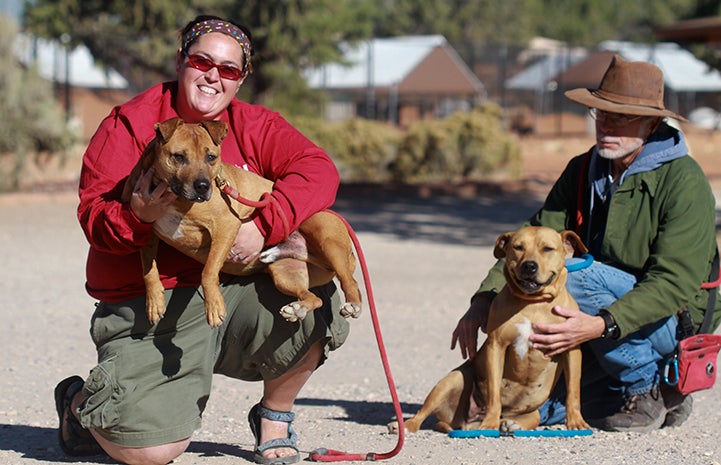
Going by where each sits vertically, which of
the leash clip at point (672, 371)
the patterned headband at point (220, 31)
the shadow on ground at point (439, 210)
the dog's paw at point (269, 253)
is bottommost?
the shadow on ground at point (439, 210)

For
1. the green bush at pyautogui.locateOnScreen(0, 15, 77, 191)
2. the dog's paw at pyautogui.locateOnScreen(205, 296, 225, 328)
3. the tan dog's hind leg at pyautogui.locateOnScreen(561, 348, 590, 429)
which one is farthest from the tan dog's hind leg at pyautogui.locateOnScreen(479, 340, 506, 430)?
the green bush at pyautogui.locateOnScreen(0, 15, 77, 191)

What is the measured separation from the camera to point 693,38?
1224 centimetres

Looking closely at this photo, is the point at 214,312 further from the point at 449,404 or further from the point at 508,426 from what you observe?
the point at 508,426

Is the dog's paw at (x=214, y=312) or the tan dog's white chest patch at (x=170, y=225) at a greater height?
the tan dog's white chest patch at (x=170, y=225)

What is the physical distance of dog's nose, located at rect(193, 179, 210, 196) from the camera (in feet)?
11.6

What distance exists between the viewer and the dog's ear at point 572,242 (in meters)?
4.58

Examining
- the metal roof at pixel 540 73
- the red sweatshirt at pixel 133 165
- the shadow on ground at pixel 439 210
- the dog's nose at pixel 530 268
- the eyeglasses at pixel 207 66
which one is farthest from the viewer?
the metal roof at pixel 540 73

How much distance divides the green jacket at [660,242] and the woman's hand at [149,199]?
1673mm

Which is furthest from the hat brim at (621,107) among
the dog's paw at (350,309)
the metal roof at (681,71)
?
the metal roof at (681,71)

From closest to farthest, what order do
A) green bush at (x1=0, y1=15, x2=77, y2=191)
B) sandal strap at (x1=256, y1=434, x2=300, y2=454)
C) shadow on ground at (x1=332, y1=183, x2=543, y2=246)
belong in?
1. sandal strap at (x1=256, y1=434, x2=300, y2=454)
2. shadow on ground at (x1=332, y1=183, x2=543, y2=246)
3. green bush at (x1=0, y1=15, x2=77, y2=191)

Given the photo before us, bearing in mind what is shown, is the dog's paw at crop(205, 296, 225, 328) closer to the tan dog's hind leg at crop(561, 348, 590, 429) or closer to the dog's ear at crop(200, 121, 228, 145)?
the dog's ear at crop(200, 121, 228, 145)

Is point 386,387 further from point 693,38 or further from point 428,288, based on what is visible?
point 693,38

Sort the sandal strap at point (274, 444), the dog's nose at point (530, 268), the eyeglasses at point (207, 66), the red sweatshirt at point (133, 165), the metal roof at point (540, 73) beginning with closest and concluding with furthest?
1. the red sweatshirt at point (133, 165)
2. the eyeglasses at point (207, 66)
3. the sandal strap at point (274, 444)
4. the dog's nose at point (530, 268)
5. the metal roof at point (540, 73)

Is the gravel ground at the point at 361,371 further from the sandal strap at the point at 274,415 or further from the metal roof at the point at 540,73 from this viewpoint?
the metal roof at the point at 540,73
